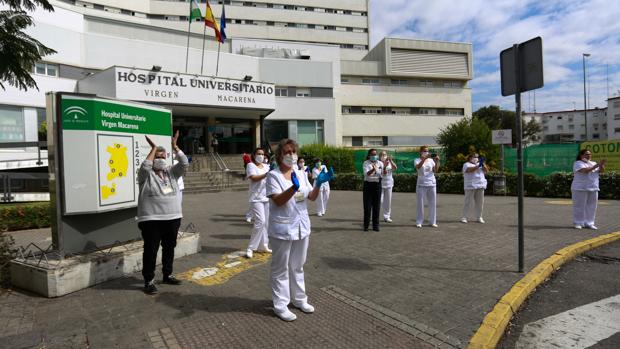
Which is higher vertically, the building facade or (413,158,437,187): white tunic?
the building facade

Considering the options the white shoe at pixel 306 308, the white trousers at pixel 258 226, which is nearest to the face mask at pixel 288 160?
the white shoe at pixel 306 308

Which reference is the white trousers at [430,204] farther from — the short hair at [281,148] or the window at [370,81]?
the window at [370,81]

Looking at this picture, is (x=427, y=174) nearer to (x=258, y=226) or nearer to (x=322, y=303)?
(x=258, y=226)

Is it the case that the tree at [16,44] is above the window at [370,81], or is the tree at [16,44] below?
below

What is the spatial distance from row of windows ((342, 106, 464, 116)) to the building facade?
0.37ft

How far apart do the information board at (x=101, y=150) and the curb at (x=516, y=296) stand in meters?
5.11

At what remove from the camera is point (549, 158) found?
15883mm

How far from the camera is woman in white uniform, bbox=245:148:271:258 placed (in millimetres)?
6230

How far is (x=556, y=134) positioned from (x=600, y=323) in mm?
108859

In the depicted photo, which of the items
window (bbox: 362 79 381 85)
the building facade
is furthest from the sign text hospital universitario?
window (bbox: 362 79 381 85)

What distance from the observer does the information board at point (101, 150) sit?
5.12 metres

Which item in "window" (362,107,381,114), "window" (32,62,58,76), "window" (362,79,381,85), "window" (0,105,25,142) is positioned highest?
"window" (362,79,381,85)

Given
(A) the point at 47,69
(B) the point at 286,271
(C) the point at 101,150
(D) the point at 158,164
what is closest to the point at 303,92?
(A) the point at 47,69

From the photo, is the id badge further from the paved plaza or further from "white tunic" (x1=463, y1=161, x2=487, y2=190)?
"white tunic" (x1=463, y1=161, x2=487, y2=190)
